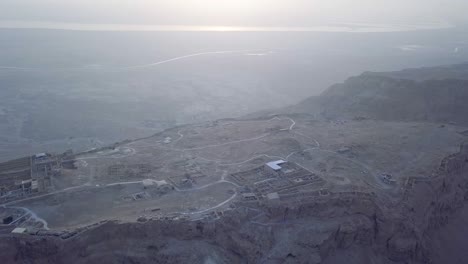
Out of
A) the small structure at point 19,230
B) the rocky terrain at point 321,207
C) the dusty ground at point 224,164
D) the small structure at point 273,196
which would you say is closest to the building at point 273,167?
the dusty ground at point 224,164

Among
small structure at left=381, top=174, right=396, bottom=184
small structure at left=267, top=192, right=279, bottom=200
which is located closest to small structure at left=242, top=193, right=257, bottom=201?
small structure at left=267, top=192, right=279, bottom=200

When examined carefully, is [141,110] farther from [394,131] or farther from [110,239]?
[110,239]

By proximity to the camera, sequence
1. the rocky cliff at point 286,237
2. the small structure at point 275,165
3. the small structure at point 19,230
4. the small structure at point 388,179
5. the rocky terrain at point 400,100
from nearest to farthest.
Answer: the rocky cliff at point 286,237 < the small structure at point 19,230 < the small structure at point 275,165 < the small structure at point 388,179 < the rocky terrain at point 400,100

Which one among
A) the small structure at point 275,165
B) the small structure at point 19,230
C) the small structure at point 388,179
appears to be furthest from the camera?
the small structure at point 388,179

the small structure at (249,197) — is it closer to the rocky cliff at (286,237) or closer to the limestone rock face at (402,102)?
the rocky cliff at (286,237)

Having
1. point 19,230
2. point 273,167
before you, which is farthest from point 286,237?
point 19,230

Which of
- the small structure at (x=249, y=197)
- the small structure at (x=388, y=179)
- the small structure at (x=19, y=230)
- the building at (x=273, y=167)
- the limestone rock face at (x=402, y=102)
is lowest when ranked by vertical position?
the small structure at (x=388, y=179)

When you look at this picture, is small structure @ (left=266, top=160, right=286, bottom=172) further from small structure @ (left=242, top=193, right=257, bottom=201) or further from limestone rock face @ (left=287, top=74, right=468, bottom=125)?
limestone rock face @ (left=287, top=74, right=468, bottom=125)

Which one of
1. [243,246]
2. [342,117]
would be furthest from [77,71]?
[243,246]
